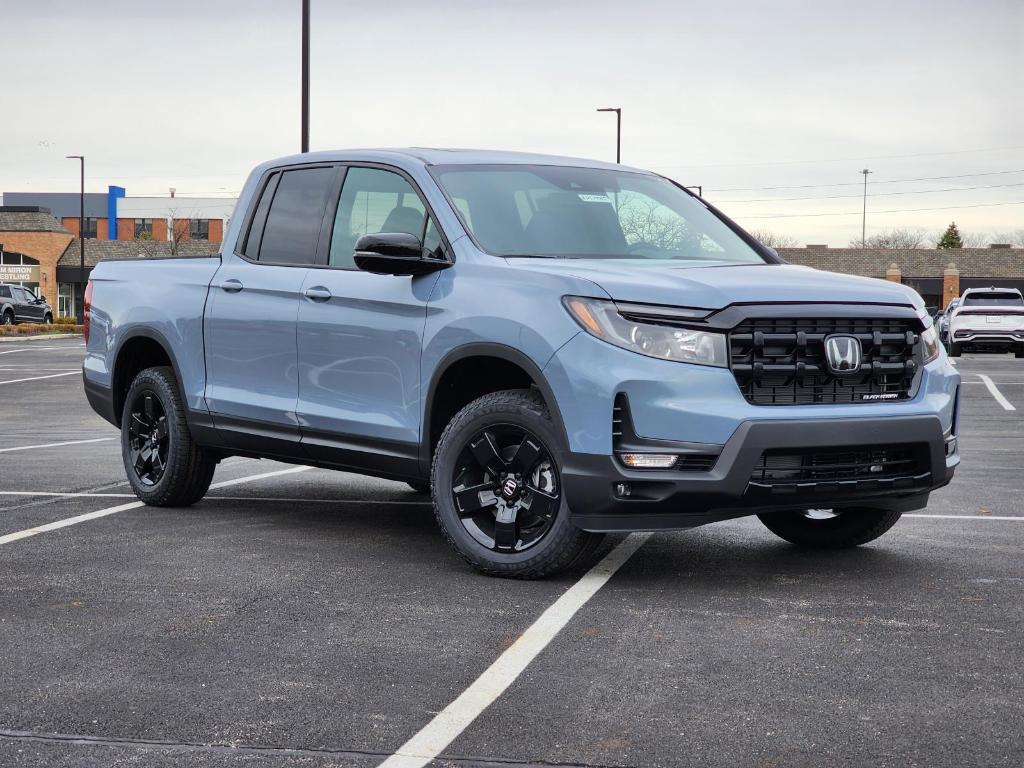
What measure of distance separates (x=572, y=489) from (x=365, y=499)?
369 centimetres

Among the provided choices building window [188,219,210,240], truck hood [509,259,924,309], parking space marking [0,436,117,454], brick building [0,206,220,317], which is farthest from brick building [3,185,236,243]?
truck hood [509,259,924,309]

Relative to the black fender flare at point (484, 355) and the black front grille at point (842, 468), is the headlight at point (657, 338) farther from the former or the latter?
the black front grille at point (842, 468)

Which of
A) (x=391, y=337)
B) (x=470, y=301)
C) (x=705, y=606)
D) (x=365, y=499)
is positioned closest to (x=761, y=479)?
(x=705, y=606)

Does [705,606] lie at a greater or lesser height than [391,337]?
lesser

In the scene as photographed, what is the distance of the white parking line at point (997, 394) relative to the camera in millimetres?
19766

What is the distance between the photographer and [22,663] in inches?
202

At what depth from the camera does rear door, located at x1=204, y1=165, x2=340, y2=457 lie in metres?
7.88

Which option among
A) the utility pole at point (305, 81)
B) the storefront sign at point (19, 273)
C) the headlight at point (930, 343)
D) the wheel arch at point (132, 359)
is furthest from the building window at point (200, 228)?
the headlight at point (930, 343)

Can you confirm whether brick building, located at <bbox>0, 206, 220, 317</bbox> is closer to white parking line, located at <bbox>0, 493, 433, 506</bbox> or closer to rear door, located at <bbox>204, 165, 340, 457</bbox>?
white parking line, located at <bbox>0, 493, 433, 506</bbox>

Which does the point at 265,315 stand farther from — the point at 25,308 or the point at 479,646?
the point at 25,308

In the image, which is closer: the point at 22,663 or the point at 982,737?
the point at 982,737

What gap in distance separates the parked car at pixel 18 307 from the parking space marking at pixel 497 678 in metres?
56.7

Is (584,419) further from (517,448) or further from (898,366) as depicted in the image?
(898,366)

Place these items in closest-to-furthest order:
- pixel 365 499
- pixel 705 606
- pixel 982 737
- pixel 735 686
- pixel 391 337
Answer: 1. pixel 982 737
2. pixel 735 686
3. pixel 705 606
4. pixel 391 337
5. pixel 365 499
